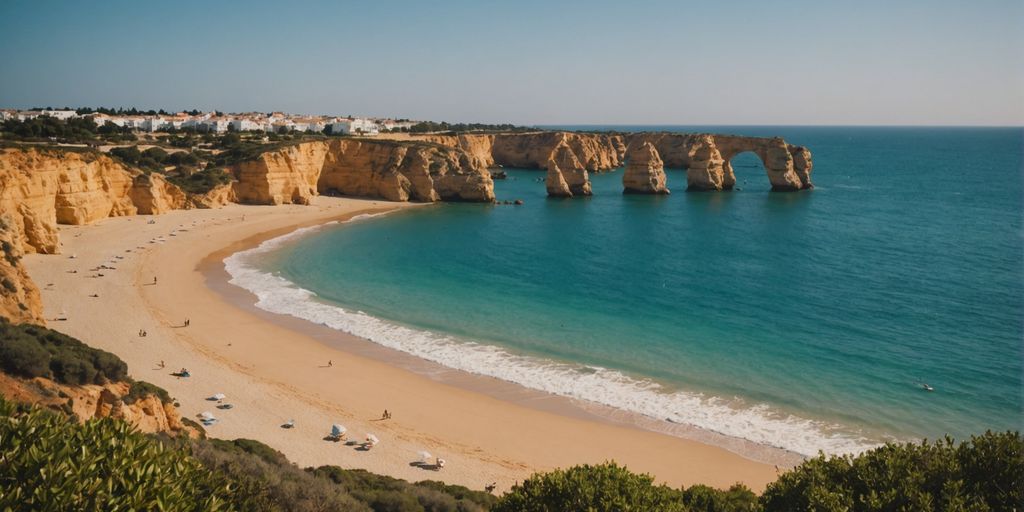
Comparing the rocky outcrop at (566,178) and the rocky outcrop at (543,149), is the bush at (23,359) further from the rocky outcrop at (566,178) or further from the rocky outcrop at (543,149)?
the rocky outcrop at (543,149)

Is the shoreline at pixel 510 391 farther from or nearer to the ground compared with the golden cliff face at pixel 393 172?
nearer to the ground

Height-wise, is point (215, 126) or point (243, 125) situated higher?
point (243, 125)

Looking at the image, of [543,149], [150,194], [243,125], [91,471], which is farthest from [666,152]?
[91,471]

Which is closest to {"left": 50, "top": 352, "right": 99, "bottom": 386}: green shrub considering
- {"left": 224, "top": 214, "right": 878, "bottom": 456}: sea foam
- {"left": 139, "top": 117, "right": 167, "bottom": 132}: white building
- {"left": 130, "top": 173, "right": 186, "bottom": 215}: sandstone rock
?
Answer: {"left": 224, "top": 214, "right": 878, "bottom": 456}: sea foam

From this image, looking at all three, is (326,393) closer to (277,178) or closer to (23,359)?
(23,359)

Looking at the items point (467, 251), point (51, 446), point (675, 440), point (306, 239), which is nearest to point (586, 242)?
point (467, 251)

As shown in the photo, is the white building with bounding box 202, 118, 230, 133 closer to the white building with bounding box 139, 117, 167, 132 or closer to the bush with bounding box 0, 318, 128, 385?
the white building with bounding box 139, 117, 167, 132

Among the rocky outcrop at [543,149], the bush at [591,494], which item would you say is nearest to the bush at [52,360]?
the bush at [591,494]
